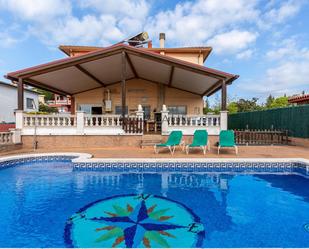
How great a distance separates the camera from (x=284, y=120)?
47.0 feet

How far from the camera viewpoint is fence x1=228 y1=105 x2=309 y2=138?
40.7ft

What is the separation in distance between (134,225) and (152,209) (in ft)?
2.57

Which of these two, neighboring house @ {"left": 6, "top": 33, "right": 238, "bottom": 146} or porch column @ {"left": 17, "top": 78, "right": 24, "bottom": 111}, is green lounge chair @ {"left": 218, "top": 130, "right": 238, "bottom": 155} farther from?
porch column @ {"left": 17, "top": 78, "right": 24, "bottom": 111}

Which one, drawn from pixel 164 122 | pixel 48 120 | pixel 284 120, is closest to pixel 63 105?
pixel 48 120

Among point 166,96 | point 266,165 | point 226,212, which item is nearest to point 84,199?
point 226,212

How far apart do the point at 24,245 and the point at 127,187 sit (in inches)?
123

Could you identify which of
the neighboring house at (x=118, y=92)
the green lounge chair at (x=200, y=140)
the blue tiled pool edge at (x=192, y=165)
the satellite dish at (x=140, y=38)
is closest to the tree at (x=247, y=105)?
the neighboring house at (x=118, y=92)

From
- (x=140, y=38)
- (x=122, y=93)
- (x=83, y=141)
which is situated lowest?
(x=83, y=141)

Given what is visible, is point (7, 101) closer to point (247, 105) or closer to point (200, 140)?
point (200, 140)

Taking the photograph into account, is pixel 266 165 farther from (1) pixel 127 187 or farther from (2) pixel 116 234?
(2) pixel 116 234

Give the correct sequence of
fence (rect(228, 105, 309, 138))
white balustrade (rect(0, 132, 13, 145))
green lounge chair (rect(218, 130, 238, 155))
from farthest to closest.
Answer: fence (rect(228, 105, 309, 138)) → white balustrade (rect(0, 132, 13, 145)) → green lounge chair (rect(218, 130, 238, 155))

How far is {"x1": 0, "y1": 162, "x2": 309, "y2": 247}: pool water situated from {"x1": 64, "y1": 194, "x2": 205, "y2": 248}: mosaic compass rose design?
0.05 ft

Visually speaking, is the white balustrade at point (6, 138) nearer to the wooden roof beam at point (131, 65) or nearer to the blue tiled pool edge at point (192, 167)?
the blue tiled pool edge at point (192, 167)

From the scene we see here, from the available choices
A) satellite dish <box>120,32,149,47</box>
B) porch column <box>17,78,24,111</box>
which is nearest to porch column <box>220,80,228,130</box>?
porch column <box>17,78,24,111</box>
